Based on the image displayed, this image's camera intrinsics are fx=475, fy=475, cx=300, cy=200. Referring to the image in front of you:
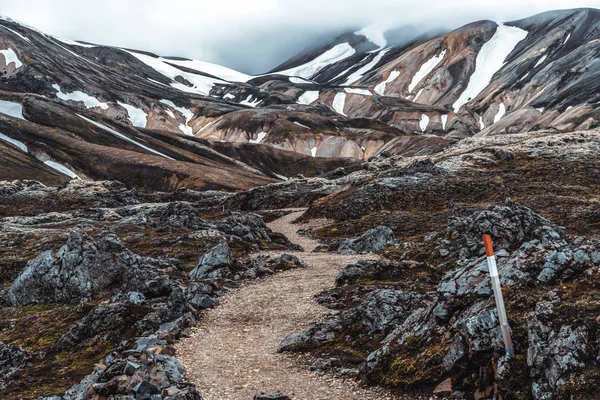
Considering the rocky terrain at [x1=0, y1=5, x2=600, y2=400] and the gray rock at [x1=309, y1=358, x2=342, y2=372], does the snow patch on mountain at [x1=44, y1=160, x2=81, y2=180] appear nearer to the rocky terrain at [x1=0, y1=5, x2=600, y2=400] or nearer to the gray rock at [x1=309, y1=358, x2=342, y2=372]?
the rocky terrain at [x1=0, y1=5, x2=600, y2=400]

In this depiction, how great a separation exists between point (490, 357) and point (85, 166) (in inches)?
6278

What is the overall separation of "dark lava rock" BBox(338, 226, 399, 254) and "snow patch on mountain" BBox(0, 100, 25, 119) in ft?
613

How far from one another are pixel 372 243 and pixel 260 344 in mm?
21874

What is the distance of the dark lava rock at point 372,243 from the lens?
1510 inches

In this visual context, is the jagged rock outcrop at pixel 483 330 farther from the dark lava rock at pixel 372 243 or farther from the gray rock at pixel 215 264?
the dark lava rock at pixel 372 243

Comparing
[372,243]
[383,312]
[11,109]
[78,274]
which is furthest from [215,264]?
[11,109]

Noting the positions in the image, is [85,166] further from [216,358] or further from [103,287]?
[216,358]

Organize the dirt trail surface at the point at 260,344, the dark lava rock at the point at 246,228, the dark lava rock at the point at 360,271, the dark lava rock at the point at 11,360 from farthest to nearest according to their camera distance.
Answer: the dark lava rock at the point at 246,228 < the dark lava rock at the point at 360,271 < the dark lava rock at the point at 11,360 < the dirt trail surface at the point at 260,344

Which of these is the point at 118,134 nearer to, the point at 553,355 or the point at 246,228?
the point at 246,228

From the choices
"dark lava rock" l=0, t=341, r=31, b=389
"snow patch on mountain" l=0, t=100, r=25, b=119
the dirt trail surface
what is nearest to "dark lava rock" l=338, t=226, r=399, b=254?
the dirt trail surface

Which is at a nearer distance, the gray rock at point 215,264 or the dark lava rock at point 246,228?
the gray rock at point 215,264

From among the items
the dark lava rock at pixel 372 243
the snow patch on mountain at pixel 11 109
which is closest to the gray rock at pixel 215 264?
the dark lava rock at pixel 372 243

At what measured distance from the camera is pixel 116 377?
1320 centimetres

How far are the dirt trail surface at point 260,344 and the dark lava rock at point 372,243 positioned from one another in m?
7.92
